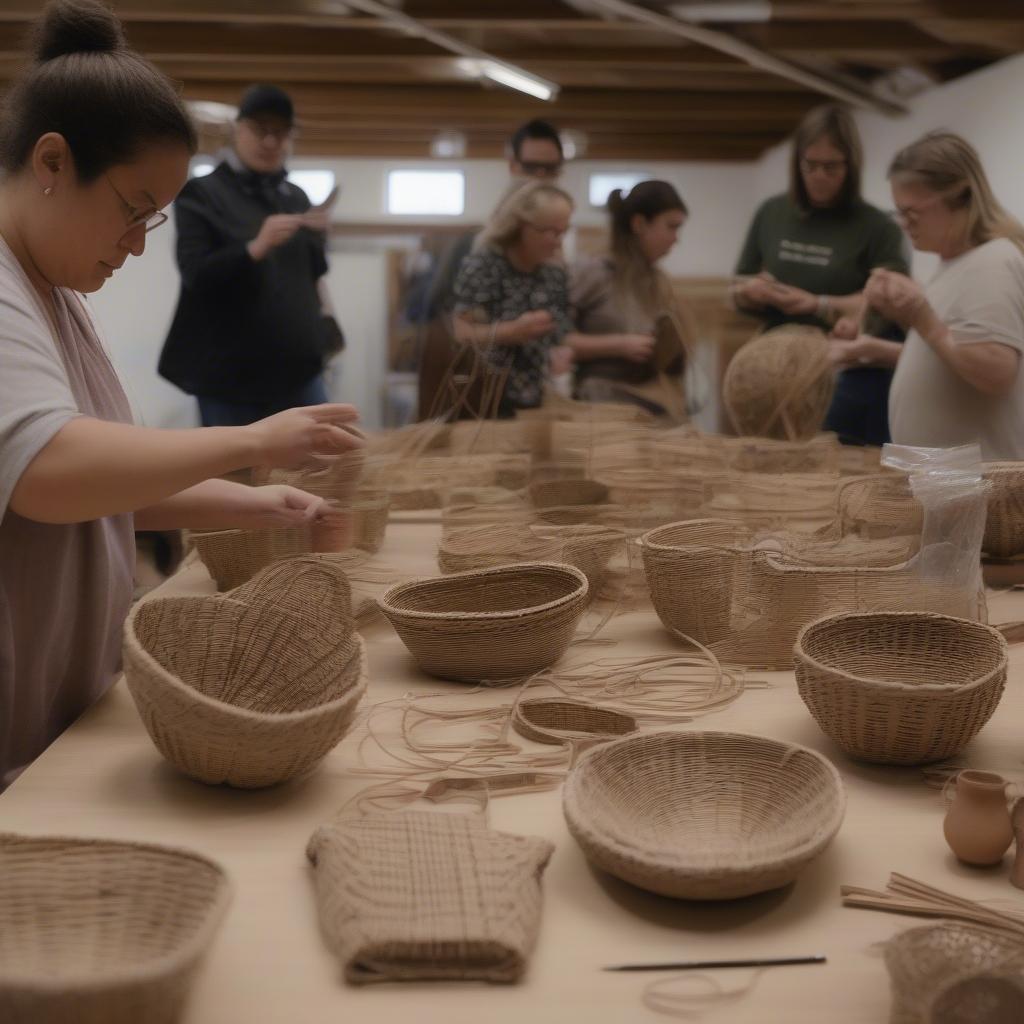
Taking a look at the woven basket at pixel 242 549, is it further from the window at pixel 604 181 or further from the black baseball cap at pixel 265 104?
the window at pixel 604 181

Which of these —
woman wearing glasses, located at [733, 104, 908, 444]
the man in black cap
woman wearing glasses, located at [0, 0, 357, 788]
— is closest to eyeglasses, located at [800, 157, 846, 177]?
woman wearing glasses, located at [733, 104, 908, 444]

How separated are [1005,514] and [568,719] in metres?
1.11

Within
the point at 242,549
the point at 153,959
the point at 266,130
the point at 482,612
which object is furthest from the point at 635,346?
the point at 153,959

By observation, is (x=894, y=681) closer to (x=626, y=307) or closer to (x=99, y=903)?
(x=99, y=903)

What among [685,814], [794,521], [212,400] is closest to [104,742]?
[685,814]

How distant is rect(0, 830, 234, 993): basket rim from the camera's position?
79 cm

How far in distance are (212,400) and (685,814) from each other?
2.67 meters

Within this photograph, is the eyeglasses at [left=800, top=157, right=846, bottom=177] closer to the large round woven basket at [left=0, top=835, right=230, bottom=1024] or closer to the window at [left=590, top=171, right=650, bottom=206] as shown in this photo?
the large round woven basket at [left=0, top=835, right=230, bottom=1024]

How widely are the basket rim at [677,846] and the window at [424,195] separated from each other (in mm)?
8763

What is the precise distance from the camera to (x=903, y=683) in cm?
143

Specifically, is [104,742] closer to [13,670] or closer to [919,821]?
[13,670]

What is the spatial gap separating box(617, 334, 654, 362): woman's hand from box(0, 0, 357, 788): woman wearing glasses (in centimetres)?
221

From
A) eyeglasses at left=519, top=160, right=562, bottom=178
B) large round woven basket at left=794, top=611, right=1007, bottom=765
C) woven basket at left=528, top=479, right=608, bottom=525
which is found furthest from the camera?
eyeglasses at left=519, top=160, right=562, bottom=178

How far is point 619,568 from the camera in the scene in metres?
2.12
